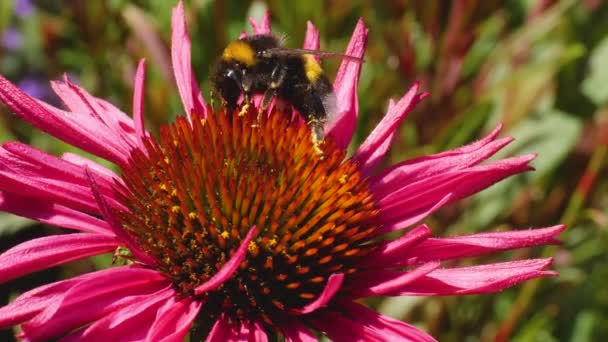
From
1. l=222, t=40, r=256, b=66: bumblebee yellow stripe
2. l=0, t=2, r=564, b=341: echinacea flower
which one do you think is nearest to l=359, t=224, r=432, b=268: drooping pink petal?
l=0, t=2, r=564, b=341: echinacea flower

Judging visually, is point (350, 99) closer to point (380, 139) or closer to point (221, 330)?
point (380, 139)

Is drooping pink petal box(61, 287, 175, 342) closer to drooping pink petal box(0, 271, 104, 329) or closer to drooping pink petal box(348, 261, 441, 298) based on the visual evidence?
drooping pink petal box(0, 271, 104, 329)

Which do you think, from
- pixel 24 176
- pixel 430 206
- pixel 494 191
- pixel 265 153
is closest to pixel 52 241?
pixel 24 176

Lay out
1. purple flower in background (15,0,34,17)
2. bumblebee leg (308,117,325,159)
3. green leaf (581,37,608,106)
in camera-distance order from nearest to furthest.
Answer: bumblebee leg (308,117,325,159) < green leaf (581,37,608,106) < purple flower in background (15,0,34,17)

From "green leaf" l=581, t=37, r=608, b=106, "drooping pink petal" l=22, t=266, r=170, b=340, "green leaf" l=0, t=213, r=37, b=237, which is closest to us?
"drooping pink petal" l=22, t=266, r=170, b=340

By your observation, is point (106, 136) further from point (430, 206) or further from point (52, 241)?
point (430, 206)

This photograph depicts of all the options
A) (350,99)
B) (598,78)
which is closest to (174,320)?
(350,99)
